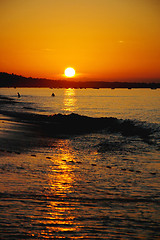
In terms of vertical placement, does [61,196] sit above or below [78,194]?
below

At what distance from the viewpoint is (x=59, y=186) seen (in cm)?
1160

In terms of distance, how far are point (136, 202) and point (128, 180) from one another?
284cm

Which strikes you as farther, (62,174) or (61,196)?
(62,174)

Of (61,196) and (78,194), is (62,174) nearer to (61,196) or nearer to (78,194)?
(78,194)

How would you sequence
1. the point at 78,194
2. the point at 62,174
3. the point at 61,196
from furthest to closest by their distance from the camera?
the point at 62,174, the point at 78,194, the point at 61,196

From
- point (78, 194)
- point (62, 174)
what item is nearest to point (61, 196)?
point (78, 194)

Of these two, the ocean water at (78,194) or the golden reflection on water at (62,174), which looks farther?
the golden reflection on water at (62,174)

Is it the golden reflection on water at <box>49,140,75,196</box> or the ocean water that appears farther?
the golden reflection on water at <box>49,140,75,196</box>

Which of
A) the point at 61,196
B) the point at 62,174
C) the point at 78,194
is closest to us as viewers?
the point at 61,196

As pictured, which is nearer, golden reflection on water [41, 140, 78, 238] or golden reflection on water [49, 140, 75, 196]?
golden reflection on water [41, 140, 78, 238]

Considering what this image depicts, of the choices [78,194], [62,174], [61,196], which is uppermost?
[62,174]

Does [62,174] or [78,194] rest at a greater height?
[62,174]

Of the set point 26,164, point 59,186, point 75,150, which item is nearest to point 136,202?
point 59,186

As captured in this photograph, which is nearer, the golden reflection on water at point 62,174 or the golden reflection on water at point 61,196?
the golden reflection on water at point 61,196
